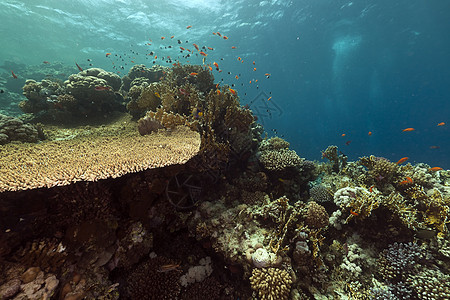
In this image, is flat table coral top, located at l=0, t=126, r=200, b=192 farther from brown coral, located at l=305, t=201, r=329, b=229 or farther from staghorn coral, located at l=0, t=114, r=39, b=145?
brown coral, located at l=305, t=201, r=329, b=229

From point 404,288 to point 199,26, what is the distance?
1610 inches

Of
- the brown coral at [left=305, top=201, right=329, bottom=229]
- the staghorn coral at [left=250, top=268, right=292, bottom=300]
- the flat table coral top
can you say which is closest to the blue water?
the brown coral at [left=305, top=201, right=329, bottom=229]

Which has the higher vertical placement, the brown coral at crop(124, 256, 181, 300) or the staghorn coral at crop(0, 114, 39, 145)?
the staghorn coral at crop(0, 114, 39, 145)

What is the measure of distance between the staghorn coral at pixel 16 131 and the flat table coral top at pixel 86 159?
3.40 feet

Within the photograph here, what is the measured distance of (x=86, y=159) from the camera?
3469mm

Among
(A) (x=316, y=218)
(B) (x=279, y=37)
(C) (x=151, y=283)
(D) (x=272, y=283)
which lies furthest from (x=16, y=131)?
(B) (x=279, y=37)

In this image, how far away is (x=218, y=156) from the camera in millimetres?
5480

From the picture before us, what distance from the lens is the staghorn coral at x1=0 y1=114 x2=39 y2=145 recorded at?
4.87m

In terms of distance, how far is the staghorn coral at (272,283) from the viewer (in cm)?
337

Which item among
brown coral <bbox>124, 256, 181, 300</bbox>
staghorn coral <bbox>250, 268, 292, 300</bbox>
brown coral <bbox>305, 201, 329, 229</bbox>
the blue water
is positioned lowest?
brown coral <bbox>124, 256, 181, 300</bbox>

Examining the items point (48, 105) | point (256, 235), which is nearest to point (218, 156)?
point (256, 235)

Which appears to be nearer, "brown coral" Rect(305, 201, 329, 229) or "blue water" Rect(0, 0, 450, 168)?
"brown coral" Rect(305, 201, 329, 229)

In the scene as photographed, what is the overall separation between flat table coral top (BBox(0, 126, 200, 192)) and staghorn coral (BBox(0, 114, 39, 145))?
1.04 m

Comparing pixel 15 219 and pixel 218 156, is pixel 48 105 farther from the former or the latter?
pixel 218 156
